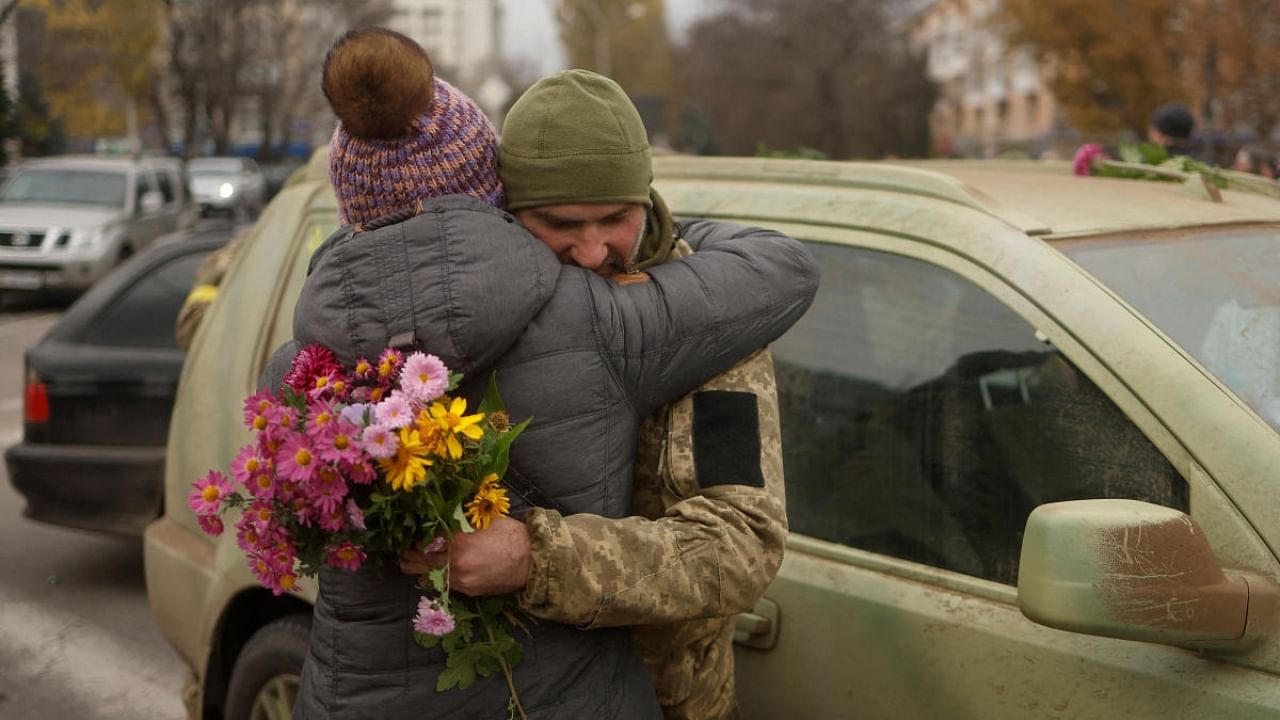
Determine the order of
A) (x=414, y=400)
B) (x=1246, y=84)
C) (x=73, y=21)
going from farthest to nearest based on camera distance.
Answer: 1. (x=73, y=21)
2. (x=1246, y=84)
3. (x=414, y=400)

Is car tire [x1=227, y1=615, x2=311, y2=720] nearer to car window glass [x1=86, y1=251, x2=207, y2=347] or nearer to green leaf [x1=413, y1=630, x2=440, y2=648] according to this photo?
green leaf [x1=413, y1=630, x2=440, y2=648]

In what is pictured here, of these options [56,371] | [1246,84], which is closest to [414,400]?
[56,371]

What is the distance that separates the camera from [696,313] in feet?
6.28

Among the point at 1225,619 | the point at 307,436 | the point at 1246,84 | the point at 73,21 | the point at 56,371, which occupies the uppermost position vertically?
the point at 307,436

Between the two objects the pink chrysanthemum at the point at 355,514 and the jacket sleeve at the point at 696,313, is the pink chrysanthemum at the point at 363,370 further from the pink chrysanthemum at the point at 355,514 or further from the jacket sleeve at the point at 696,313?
the jacket sleeve at the point at 696,313

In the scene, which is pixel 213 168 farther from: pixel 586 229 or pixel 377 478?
pixel 377 478

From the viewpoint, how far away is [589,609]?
1803 mm

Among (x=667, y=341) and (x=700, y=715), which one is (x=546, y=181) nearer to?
(x=667, y=341)

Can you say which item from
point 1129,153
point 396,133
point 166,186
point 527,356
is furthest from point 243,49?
point 527,356

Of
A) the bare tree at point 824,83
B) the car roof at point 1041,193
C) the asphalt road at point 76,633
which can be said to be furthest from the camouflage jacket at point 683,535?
the bare tree at point 824,83

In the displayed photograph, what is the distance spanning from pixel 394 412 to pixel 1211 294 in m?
1.49

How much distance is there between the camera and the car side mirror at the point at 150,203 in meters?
18.1

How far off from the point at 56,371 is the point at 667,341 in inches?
185

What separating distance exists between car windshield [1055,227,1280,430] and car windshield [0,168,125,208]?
17364 mm
